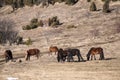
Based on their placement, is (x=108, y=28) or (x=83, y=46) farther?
(x=108, y=28)

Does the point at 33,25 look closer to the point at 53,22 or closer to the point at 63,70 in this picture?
the point at 53,22

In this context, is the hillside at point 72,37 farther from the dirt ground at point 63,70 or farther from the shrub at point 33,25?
the shrub at point 33,25

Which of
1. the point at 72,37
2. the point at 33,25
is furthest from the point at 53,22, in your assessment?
the point at 72,37

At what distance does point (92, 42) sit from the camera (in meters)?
44.8

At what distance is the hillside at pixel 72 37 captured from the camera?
2630 cm

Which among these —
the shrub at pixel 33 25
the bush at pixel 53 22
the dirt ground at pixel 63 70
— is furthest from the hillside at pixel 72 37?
the shrub at pixel 33 25

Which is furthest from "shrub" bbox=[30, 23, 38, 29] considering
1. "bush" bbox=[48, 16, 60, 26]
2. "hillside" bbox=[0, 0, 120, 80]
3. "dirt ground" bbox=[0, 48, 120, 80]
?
"dirt ground" bbox=[0, 48, 120, 80]

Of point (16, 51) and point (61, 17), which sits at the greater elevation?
point (61, 17)

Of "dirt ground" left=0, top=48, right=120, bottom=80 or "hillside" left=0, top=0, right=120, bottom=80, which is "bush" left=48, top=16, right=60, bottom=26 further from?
"dirt ground" left=0, top=48, right=120, bottom=80

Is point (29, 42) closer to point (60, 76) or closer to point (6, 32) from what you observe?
point (6, 32)

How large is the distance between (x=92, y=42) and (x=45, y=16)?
25.7 meters

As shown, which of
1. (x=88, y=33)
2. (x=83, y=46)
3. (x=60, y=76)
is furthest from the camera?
(x=88, y=33)

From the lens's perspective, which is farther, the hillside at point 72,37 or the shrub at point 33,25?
the shrub at point 33,25

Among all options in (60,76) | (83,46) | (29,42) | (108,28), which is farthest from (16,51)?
(60,76)
